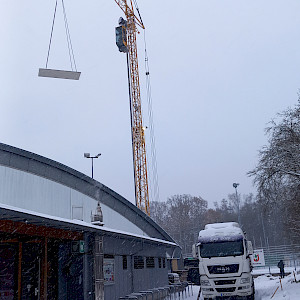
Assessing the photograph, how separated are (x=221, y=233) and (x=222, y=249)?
0.86m

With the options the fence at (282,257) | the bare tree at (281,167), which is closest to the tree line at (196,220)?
the fence at (282,257)

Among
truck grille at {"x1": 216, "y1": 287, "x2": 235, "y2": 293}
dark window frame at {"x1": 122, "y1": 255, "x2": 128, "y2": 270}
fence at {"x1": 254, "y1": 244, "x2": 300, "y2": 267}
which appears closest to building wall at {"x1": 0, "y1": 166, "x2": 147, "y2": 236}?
dark window frame at {"x1": 122, "y1": 255, "x2": 128, "y2": 270}

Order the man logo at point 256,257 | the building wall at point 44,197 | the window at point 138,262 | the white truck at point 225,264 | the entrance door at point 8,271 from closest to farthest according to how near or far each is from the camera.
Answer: the entrance door at point 8,271, the building wall at point 44,197, the white truck at point 225,264, the window at point 138,262, the man logo at point 256,257

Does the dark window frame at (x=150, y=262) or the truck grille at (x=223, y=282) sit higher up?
the dark window frame at (x=150, y=262)

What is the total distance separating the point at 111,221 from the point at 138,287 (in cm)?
414

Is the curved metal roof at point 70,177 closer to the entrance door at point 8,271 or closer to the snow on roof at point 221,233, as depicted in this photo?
the entrance door at point 8,271

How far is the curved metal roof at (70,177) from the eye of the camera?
17188mm

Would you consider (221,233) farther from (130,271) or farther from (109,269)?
(109,269)

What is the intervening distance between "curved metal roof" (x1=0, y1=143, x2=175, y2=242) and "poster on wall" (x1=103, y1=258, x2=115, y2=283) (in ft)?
15.8

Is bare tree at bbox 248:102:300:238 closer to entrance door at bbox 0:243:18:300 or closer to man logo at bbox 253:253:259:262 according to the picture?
entrance door at bbox 0:243:18:300

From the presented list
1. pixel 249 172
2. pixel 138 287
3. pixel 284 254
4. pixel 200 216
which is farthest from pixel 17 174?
pixel 200 216

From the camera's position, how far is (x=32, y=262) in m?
15.4

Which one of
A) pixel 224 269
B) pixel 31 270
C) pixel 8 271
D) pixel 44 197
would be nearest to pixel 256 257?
pixel 224 269

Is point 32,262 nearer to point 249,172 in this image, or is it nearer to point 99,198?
point 99,198
